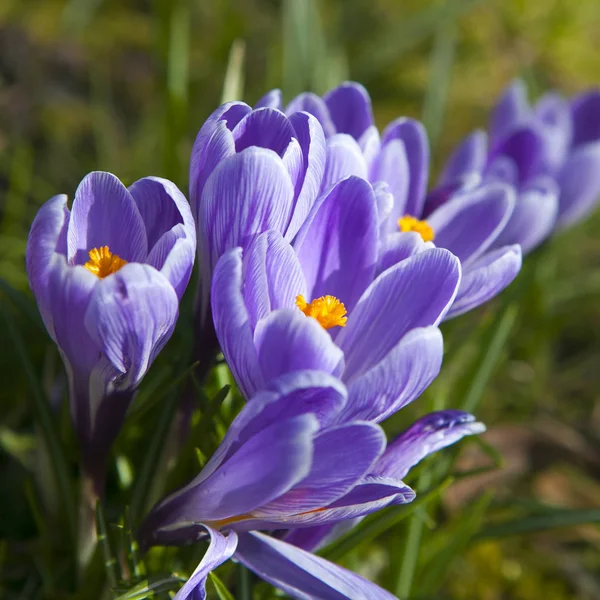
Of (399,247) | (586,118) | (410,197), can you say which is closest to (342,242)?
(399,247)

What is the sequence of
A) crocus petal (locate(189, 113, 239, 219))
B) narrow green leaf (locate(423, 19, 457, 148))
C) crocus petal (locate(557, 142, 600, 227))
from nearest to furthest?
1. crocus petal (locate(189, 113, 239, 219))
2. crocus petal (locate(557, 142, 600, 227))
3. narrow green leaf (locate(423, 19, 457, 148))

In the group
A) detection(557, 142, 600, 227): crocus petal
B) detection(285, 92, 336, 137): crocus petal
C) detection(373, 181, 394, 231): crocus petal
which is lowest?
detection(373, 181, 394, 231): crocus petal

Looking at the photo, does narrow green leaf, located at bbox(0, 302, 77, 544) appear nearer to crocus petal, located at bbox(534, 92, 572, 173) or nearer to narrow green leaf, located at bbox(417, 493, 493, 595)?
narrow green leaf, located at bbox(417, 493, 493, 595)

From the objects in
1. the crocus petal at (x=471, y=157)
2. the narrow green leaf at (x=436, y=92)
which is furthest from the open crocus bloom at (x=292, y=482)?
the narrow green leaf at (x=436, y=92)

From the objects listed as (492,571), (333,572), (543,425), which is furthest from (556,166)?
(333,572)

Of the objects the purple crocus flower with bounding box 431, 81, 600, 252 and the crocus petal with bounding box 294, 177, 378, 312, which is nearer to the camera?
the crocus petal with bounding box 294, 177, 378, 312

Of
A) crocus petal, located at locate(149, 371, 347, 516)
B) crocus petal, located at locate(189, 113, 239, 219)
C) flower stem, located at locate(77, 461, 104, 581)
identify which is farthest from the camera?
flower stem, located at locate(77, 461, 104, 581)

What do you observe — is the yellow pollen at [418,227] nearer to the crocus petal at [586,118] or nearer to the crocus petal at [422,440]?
the crocus petal at [422,440]

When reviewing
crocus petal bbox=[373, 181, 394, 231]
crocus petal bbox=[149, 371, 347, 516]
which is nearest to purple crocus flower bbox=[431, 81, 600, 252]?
crocus petal bbox=[373, 181, 394, 231]
